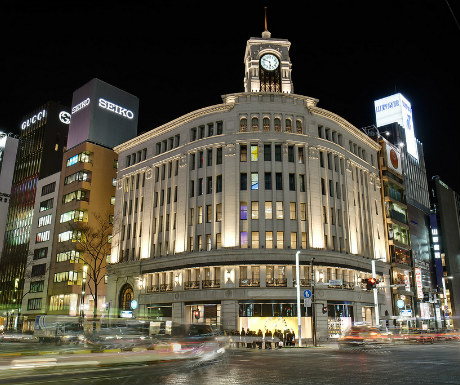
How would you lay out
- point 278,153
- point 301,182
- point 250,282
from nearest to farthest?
point 250,282 → point 301,182 → point 278,153

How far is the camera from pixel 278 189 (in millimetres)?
49781

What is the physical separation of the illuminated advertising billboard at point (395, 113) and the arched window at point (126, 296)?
71735 millimetres

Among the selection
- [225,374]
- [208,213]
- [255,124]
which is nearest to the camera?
[225,374]

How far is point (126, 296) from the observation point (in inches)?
2255

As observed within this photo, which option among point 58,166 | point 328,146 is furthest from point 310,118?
point 58,166

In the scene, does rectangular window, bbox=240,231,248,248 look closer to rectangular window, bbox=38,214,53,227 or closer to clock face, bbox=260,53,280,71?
clock face, bbox=260,53,280,71

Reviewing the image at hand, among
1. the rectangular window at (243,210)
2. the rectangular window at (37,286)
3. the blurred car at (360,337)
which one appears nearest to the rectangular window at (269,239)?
the rectangular window at (243,210)

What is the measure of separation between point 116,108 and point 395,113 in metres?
64.6

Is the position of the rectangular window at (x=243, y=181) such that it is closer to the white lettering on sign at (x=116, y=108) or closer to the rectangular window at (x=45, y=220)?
the white lettering on sign at (x=116, y=108)

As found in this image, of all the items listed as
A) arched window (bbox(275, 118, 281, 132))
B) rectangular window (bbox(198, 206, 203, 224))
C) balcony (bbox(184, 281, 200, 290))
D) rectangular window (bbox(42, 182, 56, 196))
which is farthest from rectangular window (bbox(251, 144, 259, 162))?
rectangular window (bbox(42, 182, 56, 196))

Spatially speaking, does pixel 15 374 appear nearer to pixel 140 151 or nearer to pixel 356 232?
pixel 356 232

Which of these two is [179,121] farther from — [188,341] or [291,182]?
[188,341]

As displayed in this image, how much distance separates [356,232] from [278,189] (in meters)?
13.3

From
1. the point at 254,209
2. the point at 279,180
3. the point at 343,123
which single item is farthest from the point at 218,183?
the point at 343,123
